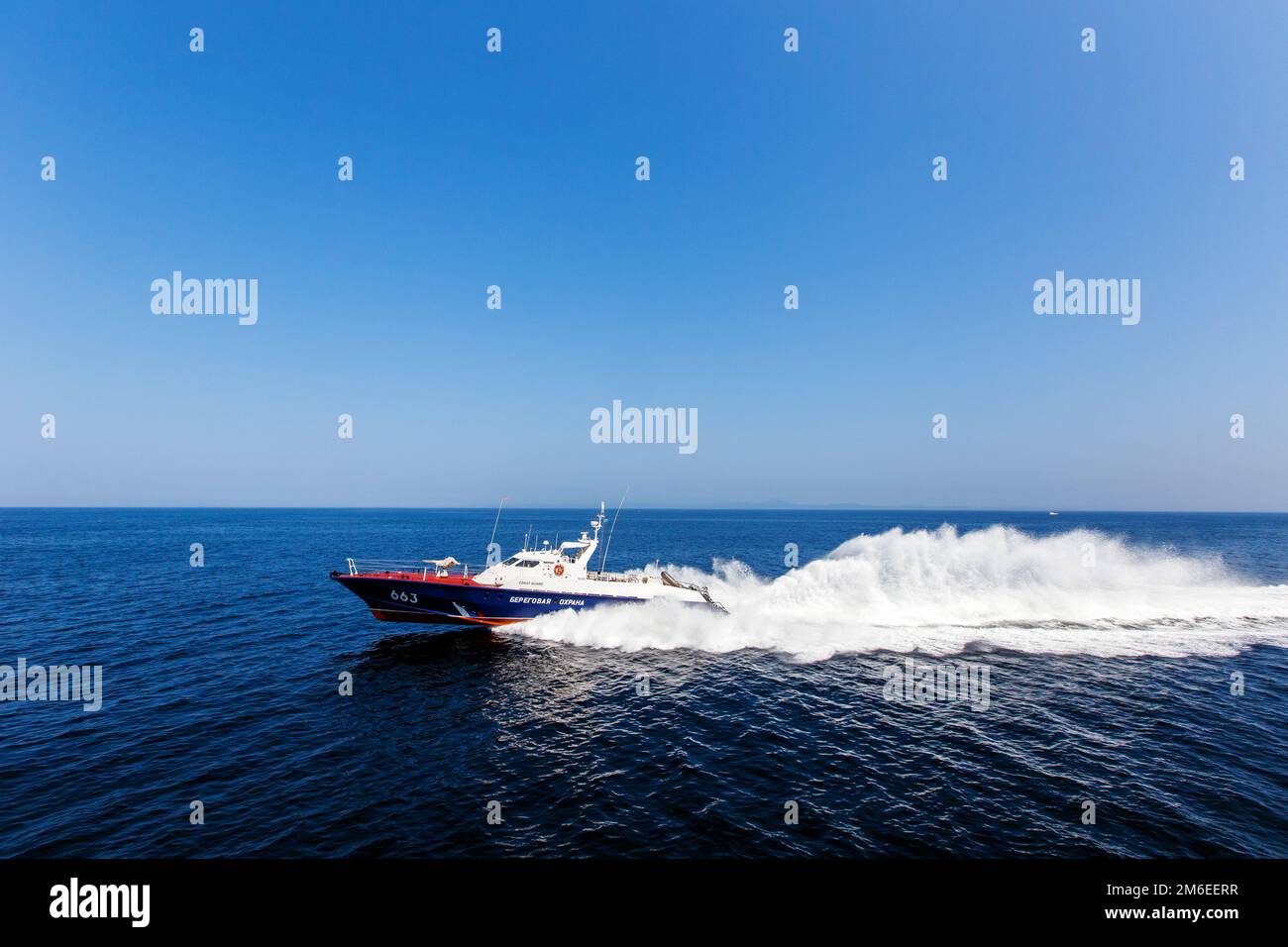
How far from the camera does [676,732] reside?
17281mm

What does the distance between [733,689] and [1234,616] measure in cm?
3466

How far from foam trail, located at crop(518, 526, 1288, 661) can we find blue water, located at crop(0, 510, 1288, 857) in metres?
0.22

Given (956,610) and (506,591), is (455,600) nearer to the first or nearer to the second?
(506,591)

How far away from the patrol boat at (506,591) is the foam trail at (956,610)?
850 mm

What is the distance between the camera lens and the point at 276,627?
29484 mm

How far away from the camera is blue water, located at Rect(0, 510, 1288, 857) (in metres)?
12.0

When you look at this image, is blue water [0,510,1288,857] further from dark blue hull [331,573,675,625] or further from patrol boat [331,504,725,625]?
patrol boat [331,504,725,625]

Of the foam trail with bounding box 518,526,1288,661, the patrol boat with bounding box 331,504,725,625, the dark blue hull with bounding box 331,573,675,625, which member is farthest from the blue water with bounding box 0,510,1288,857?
the patrol boat with bounding box 331,504,725,625

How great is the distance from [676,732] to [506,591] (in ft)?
47.3

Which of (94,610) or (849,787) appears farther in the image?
(94,610)

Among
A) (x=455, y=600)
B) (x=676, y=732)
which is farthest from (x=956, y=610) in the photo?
(x=455, y=600)
